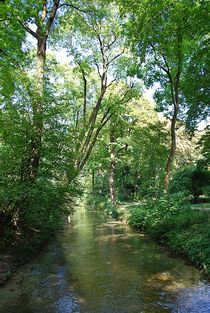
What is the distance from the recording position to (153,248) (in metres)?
11.7

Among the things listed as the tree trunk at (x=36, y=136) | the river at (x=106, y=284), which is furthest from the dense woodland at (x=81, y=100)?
the river at (x=106, y=284)

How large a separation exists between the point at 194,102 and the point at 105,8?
7.63 meters

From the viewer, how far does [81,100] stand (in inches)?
954

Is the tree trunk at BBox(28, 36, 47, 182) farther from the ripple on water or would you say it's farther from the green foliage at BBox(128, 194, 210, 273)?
the green foliage at BBox(128, 194, 210, 273)

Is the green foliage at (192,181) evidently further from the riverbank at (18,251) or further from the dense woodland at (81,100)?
the riverbank at (18,251)

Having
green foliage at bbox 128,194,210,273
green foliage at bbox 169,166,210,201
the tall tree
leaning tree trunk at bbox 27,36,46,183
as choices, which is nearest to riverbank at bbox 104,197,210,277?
green foliage at bbox 128,194,210,273

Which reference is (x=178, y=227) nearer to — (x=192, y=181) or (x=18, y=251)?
(x=18, y=251)

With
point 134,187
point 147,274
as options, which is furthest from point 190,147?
point 147,274

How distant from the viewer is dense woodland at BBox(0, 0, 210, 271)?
9.38m

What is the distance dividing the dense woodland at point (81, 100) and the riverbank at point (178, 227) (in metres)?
0.05

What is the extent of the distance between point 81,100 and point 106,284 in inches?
732

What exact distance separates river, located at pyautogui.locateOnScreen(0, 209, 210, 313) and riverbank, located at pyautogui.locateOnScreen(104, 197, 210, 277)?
1.52ft

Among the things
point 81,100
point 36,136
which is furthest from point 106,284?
point 81,100

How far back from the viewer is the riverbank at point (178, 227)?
9281mm
